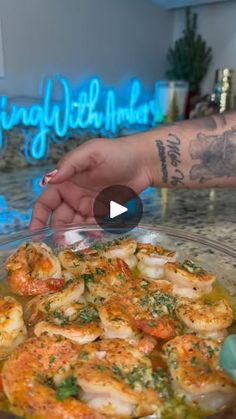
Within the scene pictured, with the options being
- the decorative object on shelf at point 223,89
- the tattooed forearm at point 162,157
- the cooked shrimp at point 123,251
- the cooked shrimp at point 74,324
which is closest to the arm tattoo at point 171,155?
the tattooed forearm at point 162,157

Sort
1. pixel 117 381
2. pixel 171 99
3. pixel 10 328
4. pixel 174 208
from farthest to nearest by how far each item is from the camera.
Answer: pixel 171 99 → pixel 174 208 → pixel 10 328 → pixel 117 381

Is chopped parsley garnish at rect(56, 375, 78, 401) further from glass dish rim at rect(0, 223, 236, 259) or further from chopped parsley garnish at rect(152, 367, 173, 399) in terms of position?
glass dish rim at rect(0, 223, 236, 259)

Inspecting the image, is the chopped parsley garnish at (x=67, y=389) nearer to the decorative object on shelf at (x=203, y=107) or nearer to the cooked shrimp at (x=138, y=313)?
the cooked shrimp at (x=138, y=313)

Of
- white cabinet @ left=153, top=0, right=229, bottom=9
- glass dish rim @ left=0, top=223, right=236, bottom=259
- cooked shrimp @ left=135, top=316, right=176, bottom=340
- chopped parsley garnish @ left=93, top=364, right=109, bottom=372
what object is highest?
white cabinet @ left=153, top=0, right=229, bottom=9

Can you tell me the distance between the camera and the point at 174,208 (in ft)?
4.80

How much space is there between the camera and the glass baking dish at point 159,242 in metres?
0.86

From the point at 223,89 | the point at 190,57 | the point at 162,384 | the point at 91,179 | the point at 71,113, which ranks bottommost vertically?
the point at 162,384

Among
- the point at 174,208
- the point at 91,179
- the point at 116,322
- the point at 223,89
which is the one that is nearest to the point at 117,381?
Result: the point at 116,322

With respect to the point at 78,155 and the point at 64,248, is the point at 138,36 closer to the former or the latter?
the point at 78,155

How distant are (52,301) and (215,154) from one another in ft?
2.50

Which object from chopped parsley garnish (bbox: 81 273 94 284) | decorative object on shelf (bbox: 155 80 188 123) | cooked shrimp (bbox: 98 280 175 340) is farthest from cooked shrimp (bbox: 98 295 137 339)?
decorative object on shelf (bbox: 155 80 188 123)

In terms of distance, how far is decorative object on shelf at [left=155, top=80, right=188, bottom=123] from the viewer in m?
2.74

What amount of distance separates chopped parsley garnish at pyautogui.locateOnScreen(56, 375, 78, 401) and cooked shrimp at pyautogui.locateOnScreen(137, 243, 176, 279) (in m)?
0.37
